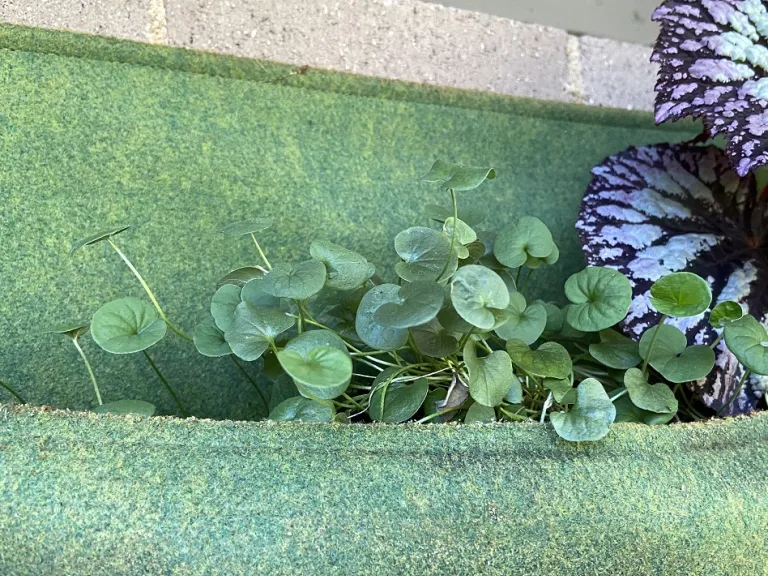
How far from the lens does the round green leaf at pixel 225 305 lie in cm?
64

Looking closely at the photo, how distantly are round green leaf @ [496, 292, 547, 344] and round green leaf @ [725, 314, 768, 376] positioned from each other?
20cm

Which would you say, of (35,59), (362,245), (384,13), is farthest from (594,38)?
(35,59)

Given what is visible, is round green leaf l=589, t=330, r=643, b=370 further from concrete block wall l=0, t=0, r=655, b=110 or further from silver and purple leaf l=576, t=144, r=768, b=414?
concrete block wall l=0, t=0, r=655, b=110

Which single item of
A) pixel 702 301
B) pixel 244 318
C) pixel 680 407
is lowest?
pixel 680 407

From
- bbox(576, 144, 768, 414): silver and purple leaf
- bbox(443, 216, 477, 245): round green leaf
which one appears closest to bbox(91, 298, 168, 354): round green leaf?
bbox(443, 216, 477, 245): round green leaf

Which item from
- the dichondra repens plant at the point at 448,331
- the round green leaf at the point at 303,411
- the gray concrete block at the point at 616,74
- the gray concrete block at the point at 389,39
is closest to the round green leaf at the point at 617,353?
the dichondra repens plant at the point at 448,331

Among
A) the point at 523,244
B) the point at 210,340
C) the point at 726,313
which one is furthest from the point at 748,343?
the point at 210,340

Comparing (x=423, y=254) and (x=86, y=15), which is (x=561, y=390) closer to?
(x=423, y=254)

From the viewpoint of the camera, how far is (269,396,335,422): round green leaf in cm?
61

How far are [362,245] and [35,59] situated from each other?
0.55m

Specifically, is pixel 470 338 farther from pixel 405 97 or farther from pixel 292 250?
pixel 405 97

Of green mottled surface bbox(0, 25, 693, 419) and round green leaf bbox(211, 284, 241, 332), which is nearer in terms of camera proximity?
round green leaf bbox(211, 284, 241, 332)

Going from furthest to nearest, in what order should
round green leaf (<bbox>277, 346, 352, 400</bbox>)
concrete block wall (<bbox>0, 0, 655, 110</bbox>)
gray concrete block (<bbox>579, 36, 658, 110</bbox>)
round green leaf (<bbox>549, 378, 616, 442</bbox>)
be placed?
gray concrete block (<bbox>579, 36, 658, 110</bbox>) < concrete block wall (<bbox>0, 0, 655, 110</bbox>) < round green leaf (<bbox>549, 378, 616, 442</bbox>) < round green leaf (<bbox>277, 346, 352, 400</bbox>)

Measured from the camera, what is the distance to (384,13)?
1.11m
